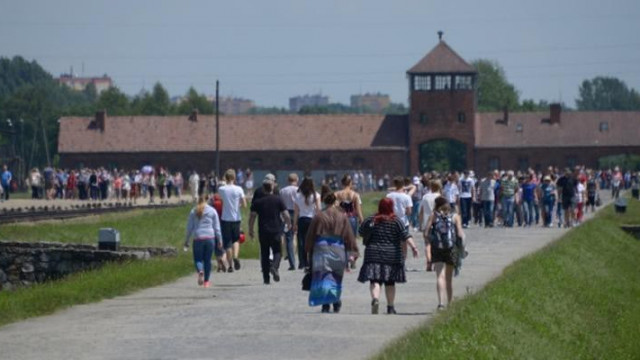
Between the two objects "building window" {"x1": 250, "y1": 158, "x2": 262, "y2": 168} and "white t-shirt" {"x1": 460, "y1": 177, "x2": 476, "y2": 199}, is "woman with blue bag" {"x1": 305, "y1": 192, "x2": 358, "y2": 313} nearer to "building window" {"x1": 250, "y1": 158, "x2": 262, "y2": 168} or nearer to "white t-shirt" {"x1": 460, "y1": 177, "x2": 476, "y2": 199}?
"white t-shirt" {"x1": 460, "y1": 177, "x2": 476, "y2": 199}

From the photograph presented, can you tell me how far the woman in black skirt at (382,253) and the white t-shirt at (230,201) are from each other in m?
7.23

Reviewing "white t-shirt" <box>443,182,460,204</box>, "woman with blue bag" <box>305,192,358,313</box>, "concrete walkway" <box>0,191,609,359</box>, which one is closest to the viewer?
"concrete walkway" <box>0,191,609,359</box>

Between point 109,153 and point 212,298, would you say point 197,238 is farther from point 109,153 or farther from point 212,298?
point 109,153

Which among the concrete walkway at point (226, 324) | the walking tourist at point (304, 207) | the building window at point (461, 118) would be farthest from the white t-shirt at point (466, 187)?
the building window at point (461, 118)

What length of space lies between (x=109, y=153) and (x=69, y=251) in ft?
285

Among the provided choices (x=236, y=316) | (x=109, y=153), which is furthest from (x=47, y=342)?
(x=109, y=153)

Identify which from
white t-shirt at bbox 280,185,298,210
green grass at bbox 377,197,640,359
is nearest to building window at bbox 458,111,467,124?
green grass at bbox 377,197,640,359

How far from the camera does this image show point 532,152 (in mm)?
Result: 124438

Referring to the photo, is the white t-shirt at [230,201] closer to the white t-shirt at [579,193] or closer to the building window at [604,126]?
the white t-shirt at [579,193]

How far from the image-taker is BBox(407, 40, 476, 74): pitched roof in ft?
392

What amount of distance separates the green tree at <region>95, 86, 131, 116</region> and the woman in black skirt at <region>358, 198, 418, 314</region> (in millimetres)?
151932

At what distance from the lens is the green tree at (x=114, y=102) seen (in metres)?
175

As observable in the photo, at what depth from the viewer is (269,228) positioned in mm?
28234

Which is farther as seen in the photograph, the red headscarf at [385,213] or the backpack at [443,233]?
the backpack at [443,233]
